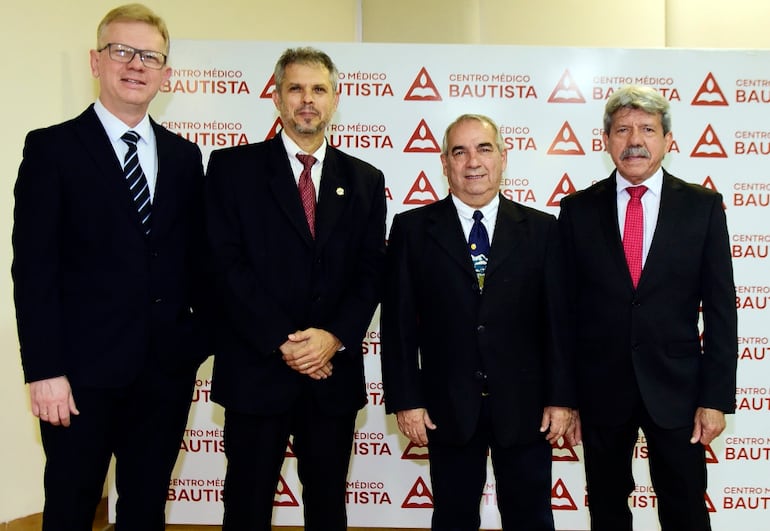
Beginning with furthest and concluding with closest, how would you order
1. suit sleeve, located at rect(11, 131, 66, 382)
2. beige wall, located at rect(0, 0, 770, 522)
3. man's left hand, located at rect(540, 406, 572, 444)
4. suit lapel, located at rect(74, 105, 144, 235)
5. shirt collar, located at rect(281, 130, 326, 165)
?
beige wall, located at rect(0, 0, 770, 522) < shirt collar, located at rect(281, 130, 326, 165) < man's left hand, located at rect(540, 406, 572, 444) < suit lapel, located at rect(74, 105, 144, 235) < suit sleeve, located at rect(11, 131, 66, 382)

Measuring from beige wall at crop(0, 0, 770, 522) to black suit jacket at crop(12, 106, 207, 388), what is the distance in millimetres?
1433

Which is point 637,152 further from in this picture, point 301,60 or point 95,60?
point 95,60

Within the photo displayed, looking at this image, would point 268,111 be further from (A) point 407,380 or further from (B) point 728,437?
(B) point 728,437

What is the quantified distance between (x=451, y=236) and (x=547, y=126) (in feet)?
4.86

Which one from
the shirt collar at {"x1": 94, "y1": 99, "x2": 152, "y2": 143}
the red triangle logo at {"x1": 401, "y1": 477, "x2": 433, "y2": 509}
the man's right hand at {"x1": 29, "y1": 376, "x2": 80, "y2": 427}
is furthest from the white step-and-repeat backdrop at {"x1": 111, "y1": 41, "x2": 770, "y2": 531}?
the man's right hand at {"x1": 29, "y1": 376, "x2": 80, "y2": 427}

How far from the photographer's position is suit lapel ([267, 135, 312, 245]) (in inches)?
84.7

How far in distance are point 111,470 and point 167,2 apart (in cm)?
262

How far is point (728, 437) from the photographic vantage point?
341cm

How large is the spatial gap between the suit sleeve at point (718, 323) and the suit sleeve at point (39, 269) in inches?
77.8

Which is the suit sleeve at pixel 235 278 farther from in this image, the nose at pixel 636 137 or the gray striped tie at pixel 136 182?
the nose at pixel 636 137

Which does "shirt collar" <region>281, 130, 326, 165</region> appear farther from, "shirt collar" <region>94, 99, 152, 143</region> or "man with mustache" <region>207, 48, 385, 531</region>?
"shirt collar" <region>94, 99, 152, 143</region>

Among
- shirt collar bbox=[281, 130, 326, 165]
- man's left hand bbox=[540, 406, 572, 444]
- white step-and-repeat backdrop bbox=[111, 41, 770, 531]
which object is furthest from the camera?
white step-and-repeat backdrop bbox=[111, 41, 770, 531]

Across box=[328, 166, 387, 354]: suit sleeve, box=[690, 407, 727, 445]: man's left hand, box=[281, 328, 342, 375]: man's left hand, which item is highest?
box=[328, 166, 387, 354]: suit sleeve

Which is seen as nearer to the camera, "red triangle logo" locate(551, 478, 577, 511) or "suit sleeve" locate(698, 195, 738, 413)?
"suit sleeve" locate(698, 195, 738, 413)
